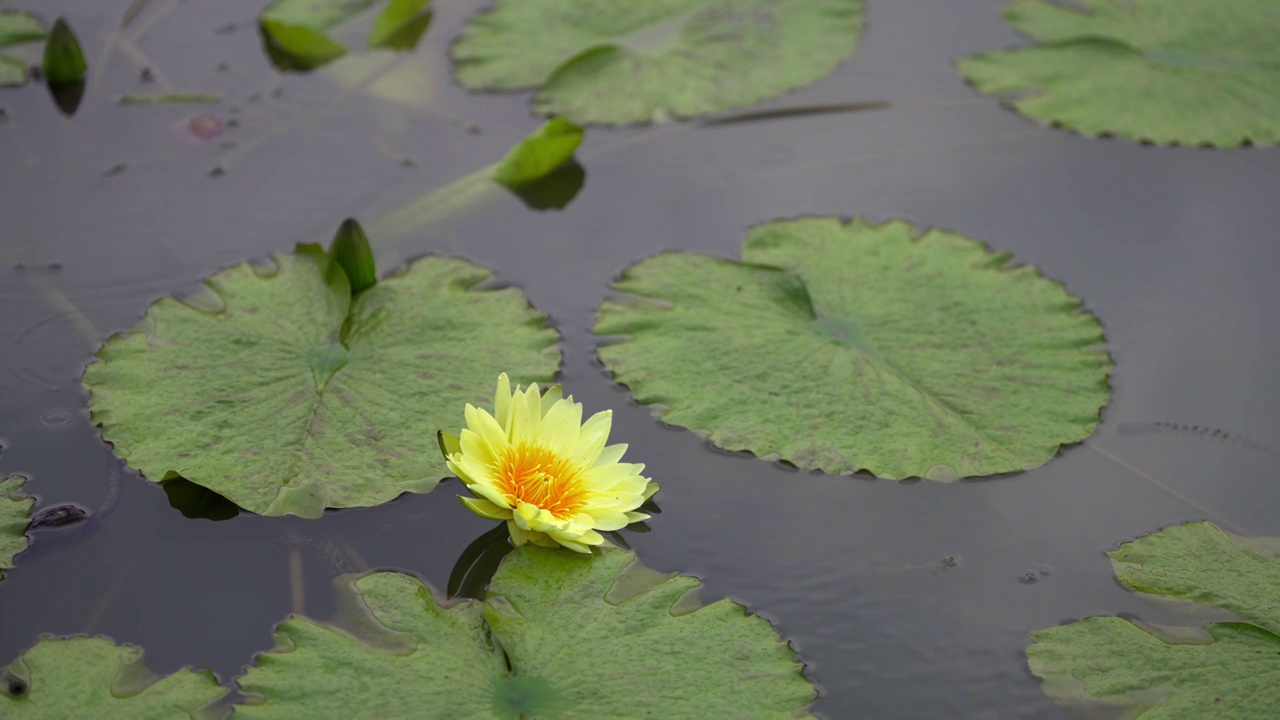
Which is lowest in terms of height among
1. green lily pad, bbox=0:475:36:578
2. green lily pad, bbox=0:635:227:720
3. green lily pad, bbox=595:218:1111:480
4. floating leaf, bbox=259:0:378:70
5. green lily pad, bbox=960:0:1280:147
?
green lily pad, bbox=0:635:227:720

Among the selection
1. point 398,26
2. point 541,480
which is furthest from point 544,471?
point 398,26

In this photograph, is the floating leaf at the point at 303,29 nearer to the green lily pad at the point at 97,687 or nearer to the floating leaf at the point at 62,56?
the floating leaf at the point at 62,56

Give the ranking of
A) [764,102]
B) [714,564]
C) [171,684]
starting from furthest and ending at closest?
[764,102], [714,564], [171,684]

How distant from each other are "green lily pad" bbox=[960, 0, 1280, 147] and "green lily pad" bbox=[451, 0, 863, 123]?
0.59 m

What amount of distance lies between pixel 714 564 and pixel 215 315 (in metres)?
1.37

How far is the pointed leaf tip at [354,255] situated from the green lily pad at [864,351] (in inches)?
23.3

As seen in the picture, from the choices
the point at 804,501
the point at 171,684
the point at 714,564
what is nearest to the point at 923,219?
the point at 804,501

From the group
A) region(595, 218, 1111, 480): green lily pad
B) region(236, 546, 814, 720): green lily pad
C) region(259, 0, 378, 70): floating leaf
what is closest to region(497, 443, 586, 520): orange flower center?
region(236, 546, 814, 720): green lily pad

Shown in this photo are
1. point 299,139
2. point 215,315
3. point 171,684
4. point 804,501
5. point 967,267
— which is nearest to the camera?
point 171,684

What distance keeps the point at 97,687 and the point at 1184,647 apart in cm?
197

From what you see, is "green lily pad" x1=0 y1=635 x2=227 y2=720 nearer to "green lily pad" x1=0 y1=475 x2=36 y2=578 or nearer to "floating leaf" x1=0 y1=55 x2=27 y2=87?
"green lily pad" x1=0 y1=475 x2=36 y2=578

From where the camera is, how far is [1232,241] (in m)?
3.18

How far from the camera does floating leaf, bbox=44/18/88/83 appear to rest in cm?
359

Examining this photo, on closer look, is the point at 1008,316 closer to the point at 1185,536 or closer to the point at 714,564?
the point at 1185,536
